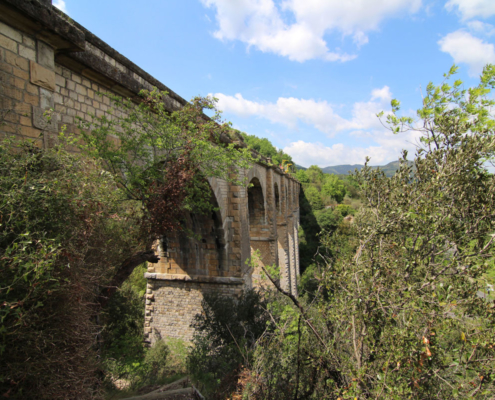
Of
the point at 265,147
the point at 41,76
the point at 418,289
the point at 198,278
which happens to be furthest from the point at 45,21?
the point at 265,147

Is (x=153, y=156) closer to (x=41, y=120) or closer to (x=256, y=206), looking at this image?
(x=41, y=120)

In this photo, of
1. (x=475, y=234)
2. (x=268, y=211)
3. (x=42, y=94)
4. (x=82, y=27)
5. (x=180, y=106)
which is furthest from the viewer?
(x=268, y=211)

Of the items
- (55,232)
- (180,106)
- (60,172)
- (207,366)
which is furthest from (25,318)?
(207,366)

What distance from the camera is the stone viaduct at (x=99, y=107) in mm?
3025

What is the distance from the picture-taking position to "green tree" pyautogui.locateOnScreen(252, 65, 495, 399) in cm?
235

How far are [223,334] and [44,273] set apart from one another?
19.3 feet

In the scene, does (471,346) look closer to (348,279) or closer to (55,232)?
(348,279)

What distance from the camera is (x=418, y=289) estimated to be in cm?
248

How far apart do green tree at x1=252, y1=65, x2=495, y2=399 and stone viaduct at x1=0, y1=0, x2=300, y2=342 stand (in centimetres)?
116

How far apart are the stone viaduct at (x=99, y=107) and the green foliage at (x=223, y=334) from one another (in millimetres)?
1108

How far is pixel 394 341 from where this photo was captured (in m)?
2.47

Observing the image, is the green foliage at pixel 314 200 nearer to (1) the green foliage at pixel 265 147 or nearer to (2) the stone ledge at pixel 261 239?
(1) the green foliage at pixel 265 147

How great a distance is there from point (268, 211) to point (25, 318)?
13.6m

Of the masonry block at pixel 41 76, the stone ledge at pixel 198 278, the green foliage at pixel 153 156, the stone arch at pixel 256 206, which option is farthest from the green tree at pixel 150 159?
the stone arch at pixel 256 206
